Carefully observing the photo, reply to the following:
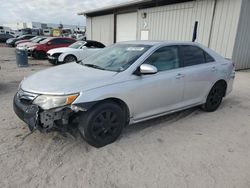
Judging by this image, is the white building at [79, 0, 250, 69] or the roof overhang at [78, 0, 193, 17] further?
the roof overhang at [78, 0, 193, 17]

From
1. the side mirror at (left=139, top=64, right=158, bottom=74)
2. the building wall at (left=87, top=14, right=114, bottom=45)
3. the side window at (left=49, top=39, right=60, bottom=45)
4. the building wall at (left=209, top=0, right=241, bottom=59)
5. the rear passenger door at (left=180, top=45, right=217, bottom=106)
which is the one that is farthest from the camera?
the building wall at (left=87, top=14, right=114, bottom=45)

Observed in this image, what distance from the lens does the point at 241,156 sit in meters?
3.14

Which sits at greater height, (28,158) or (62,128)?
(62,128)

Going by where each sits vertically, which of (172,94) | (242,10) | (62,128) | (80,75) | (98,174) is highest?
(242,10)

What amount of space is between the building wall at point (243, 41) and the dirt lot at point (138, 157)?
276 inches

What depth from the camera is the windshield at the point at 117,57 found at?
3527 millimetres

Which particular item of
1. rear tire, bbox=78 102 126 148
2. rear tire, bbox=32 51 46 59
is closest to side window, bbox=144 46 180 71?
rear tire, bbox=78 102 126 148

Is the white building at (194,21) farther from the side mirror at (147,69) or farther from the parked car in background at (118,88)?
the side mirror at (147,69)

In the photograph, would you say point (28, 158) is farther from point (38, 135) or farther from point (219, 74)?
point (219, 74)

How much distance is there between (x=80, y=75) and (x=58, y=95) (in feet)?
1.94

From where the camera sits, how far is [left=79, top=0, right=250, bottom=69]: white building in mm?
9773

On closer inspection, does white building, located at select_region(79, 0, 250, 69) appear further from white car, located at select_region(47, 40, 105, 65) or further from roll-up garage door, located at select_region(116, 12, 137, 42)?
white car, located at select_region(47, 40, 105, 65)

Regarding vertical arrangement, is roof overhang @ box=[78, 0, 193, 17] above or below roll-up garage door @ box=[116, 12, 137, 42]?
above

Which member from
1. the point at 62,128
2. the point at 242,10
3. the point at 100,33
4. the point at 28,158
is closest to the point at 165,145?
the point at 62,128
